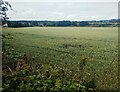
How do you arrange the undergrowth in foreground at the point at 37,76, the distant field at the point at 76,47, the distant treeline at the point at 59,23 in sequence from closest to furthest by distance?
1. the undergrowth in foreground at the point at 37,76
2. the distant field at the point at 76,47
3. the distant treeline at the point at 59,23

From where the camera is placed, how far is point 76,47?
890 cm

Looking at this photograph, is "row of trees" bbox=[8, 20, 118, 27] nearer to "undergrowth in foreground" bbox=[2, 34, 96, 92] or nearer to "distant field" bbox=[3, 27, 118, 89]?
"distant field" bbox=[3, 27, 118, 89]

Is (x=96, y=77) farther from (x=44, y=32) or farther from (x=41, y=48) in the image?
(x=44, y=32)

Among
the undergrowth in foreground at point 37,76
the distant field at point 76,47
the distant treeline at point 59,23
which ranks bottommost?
the undergrowth in foreground at point 37,76

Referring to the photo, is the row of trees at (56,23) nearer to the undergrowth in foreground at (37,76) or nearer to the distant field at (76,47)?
the distant field at (76,47)

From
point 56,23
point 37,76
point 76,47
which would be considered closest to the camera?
point 37,76

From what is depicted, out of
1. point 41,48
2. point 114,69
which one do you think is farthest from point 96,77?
point 41,48

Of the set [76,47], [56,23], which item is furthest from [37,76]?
[56,23]

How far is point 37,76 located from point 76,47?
2.23 metres

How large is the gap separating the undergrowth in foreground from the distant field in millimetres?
247

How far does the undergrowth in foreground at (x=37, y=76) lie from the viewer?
6.89 meters

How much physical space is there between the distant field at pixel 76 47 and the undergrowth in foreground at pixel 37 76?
0.25 metres

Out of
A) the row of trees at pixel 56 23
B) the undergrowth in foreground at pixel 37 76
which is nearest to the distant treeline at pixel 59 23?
the row of trees at pixel 56 23

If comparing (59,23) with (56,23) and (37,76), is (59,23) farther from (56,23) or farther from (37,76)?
(37,76)
